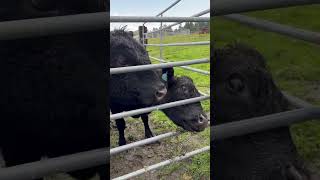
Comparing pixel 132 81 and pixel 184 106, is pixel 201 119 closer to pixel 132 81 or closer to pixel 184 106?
pixel 184 106

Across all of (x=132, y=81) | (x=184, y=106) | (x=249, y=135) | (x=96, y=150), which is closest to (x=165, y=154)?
(x=184, y=106)

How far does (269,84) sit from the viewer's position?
3.10 feet

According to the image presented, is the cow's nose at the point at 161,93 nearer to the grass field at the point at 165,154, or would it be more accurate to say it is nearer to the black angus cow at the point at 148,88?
the black angus cow at the point at 148,88

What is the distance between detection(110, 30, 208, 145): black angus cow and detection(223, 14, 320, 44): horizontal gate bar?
2.71m

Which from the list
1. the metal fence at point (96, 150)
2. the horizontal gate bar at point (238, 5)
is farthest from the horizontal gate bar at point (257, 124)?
the horizontal gate bar at point (238, 5)

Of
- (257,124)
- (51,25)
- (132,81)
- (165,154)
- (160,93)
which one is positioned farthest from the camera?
(165,154)

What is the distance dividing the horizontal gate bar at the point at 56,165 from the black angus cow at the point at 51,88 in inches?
1.3

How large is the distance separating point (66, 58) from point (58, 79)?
5 cm

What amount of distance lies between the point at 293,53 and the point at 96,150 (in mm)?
539

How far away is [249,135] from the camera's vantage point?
0.96 metres

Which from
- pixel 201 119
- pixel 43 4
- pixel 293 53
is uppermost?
pixel 43 4

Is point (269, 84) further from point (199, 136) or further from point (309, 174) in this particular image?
point (199, 136)

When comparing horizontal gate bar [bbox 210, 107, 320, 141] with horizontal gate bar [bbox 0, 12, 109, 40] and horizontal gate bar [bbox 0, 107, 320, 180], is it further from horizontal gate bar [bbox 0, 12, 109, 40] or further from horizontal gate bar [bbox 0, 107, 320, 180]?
horizontal gate bar [bbox 0, 12, 109, 40]

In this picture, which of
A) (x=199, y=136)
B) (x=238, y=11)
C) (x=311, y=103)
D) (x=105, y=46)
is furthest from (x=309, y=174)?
(x=199, y=136)
